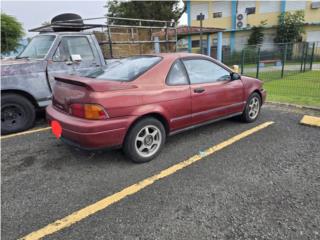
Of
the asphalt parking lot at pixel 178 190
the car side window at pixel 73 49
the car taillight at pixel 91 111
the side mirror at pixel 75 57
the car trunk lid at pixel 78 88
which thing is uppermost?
the car side window at pixel 73 49

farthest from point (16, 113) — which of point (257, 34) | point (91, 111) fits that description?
point (257, 34)

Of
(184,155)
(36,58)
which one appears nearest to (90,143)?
(184,155)

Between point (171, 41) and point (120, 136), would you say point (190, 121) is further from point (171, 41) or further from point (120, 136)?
point (171, 41)

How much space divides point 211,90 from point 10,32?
29.3m

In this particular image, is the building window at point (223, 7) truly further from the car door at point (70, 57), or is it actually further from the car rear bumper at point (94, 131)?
the car rear bumper at point (94, 131)

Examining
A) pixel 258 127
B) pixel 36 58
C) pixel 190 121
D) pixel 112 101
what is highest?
pixel 36 58

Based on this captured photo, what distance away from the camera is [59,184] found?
317 centimetres

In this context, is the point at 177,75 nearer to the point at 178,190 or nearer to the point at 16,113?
the point at 178,190

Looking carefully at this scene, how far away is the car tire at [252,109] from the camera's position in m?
5.13

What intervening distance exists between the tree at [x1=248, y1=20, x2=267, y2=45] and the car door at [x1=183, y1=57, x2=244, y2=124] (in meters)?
26.7

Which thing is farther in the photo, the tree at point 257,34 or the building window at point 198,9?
the building window at point 198,9

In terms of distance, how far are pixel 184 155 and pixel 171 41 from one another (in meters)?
5.98

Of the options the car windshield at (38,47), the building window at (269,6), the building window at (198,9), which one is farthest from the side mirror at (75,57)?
the building window at (198,9)

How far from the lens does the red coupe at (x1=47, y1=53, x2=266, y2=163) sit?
3199mm
